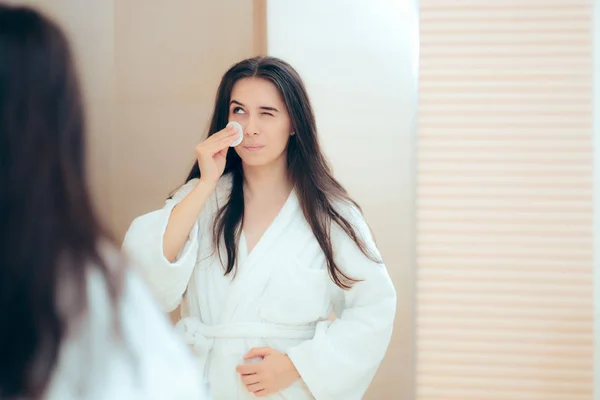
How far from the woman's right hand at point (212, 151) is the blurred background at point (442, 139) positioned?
519mm

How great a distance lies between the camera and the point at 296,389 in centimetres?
159

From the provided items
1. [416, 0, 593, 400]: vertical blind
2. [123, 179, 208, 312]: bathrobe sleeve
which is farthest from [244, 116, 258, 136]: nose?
[416, 0, 593, 400]: vertical blind

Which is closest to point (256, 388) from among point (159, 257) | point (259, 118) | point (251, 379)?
point (251, 379)

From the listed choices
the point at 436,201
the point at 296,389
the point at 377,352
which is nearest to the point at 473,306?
the point at 436,201

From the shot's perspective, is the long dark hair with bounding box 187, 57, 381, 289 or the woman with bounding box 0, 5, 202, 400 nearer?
the woman with bounding box 0, 5, 202, 400

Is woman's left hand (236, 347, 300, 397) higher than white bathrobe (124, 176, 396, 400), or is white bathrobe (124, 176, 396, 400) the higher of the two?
white bathrobe (124, 176, 396, 400)

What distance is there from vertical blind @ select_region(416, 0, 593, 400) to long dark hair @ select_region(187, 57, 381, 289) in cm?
55

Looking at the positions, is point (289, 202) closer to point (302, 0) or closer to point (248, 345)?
point (248, 345)

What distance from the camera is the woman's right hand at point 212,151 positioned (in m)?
1.62

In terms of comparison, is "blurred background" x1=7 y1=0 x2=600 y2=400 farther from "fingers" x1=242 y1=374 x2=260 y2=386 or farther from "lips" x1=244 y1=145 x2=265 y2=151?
"fingers" x1=242 y1=374 x2=260 y2=386

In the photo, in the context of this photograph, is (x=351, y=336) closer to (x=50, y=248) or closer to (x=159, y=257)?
(x=159, y=257)

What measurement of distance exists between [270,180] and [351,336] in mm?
424

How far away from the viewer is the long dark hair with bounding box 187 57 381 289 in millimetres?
1634

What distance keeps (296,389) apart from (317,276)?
0.84 ft
